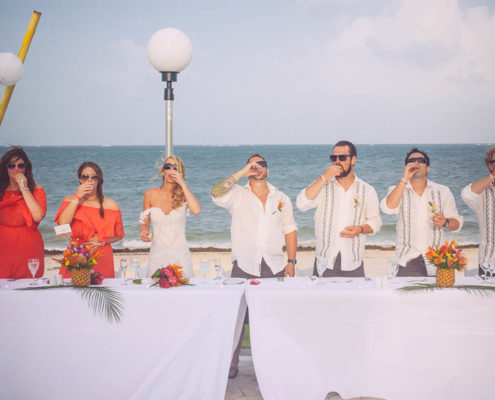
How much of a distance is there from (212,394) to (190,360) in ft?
0.82

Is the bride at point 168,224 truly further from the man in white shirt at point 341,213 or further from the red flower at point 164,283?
the man in white shirt at point 341,213

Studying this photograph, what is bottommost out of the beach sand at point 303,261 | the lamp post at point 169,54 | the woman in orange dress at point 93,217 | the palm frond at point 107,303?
the beach sand at point 303,261

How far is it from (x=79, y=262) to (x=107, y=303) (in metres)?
0.35

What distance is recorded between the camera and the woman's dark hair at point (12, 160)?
3996mm

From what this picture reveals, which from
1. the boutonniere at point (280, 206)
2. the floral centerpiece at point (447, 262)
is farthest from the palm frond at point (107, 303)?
the floral centerpiece at point (447, 262)

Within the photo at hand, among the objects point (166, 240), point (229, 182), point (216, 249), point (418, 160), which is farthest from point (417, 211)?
point (216, 249)

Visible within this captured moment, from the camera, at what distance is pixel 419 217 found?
13.2ft

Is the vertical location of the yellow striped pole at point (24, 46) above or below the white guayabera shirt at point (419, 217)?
above

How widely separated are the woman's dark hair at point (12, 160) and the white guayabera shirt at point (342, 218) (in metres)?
2.12

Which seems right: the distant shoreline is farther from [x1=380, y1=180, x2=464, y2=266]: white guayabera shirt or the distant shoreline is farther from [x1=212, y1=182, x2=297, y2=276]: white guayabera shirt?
[x1=380, y1=180, x2=464, y2=266]: white guayabera shirt

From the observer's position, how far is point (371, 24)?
2631 cm

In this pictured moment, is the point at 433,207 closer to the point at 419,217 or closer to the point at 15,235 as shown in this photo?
the point at 419,217

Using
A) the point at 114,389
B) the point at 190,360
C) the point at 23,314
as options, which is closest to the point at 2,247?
the point at 23,314

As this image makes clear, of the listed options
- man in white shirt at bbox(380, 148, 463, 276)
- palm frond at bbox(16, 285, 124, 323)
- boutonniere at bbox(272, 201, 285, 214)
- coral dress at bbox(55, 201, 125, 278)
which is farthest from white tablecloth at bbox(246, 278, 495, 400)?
coral dress at bbox(55, 201, 125, 278)
